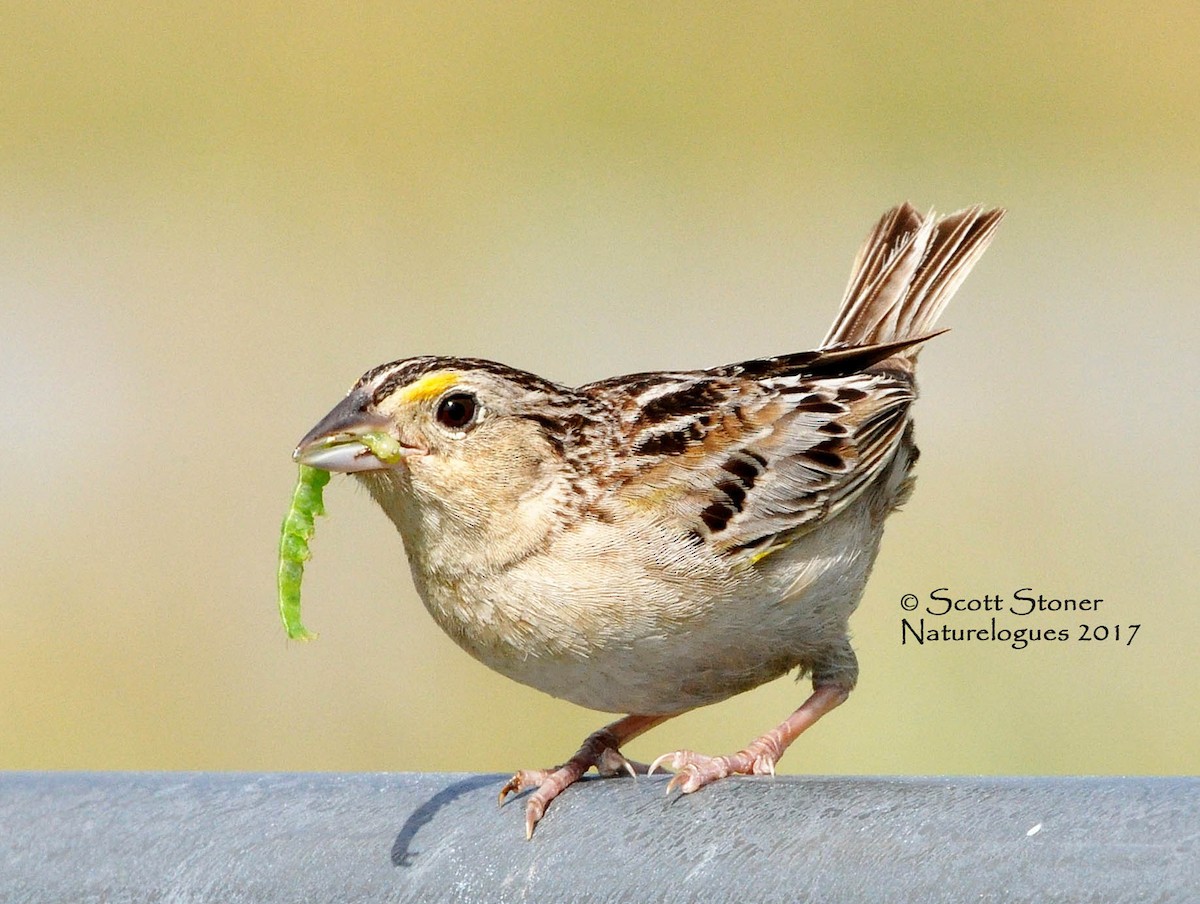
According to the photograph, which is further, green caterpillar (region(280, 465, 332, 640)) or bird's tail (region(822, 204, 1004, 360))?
bird's tail (region(822, 204, 1004, 360))

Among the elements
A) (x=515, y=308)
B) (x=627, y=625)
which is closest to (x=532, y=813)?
(x=627, y=625)

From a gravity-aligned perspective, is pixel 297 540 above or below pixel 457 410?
below

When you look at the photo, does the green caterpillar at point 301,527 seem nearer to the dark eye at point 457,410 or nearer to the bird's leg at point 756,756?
the dark eye at point 457,410

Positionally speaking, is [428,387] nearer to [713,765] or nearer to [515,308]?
[713,765]

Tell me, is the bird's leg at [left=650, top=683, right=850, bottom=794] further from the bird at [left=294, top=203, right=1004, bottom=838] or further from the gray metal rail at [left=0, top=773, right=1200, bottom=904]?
the gray metal rail at [left=0, top=773, right=1200, bottom=904]

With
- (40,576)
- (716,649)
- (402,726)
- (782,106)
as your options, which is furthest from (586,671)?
(782,106)

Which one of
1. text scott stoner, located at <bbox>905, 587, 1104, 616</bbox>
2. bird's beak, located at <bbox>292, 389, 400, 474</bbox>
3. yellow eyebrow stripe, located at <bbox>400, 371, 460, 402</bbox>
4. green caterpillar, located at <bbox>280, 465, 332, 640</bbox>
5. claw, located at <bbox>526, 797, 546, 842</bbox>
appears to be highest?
yellow eyebrow stripe, located at <bbox>400, 371, 460, 402</bbox>

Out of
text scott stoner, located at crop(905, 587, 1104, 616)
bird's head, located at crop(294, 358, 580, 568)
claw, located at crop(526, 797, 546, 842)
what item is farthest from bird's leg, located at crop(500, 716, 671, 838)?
text scott stoner, located at crop(905, 587, 1104, 616)

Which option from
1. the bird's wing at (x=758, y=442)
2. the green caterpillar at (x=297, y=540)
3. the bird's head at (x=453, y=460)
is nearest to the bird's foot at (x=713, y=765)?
the bird's wing at (x=758, y=442)

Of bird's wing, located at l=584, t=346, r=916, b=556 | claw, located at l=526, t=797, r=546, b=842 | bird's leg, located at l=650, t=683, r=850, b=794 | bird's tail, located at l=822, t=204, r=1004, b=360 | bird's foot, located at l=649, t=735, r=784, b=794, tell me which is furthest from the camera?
bird's tail, located at l=822, t=204, r=1004, b=360
